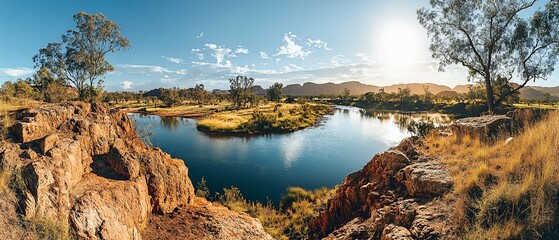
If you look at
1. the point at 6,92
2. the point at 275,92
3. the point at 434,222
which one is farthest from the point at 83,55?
the point at 275,92

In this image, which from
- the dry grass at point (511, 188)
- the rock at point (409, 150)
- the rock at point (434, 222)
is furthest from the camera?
the rock at point (409, 150)

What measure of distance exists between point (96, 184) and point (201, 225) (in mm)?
4553

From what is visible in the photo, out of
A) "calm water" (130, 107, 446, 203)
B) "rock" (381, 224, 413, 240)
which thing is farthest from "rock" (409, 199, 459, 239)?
"calm water" (130, 107, 446, 203)

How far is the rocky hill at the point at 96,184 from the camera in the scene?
6398 mm

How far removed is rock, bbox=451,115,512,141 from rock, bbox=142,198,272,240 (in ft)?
35.1

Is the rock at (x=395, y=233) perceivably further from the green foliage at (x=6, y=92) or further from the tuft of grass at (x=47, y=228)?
the green foliage at (x=6, y=92)

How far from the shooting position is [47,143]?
8156 millimetres

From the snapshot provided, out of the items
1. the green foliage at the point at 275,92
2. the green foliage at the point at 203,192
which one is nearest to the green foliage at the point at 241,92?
the green foliage at the point at 275,92

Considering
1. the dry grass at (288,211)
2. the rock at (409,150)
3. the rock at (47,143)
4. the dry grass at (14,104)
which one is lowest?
the dry grass at (288,211)

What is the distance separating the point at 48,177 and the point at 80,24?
1155 inches

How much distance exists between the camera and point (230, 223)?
12391 millimetres

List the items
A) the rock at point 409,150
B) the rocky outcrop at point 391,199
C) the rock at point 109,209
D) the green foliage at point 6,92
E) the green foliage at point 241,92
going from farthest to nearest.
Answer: the green foliage at point 241,92 < the green foliage at point 6,92 < the rock at point 409,150 < the rocky outcrop at point 391,199 < the rock at point 109,209

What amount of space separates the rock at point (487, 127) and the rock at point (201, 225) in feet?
35.1

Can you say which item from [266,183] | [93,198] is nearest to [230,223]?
[93,198]
